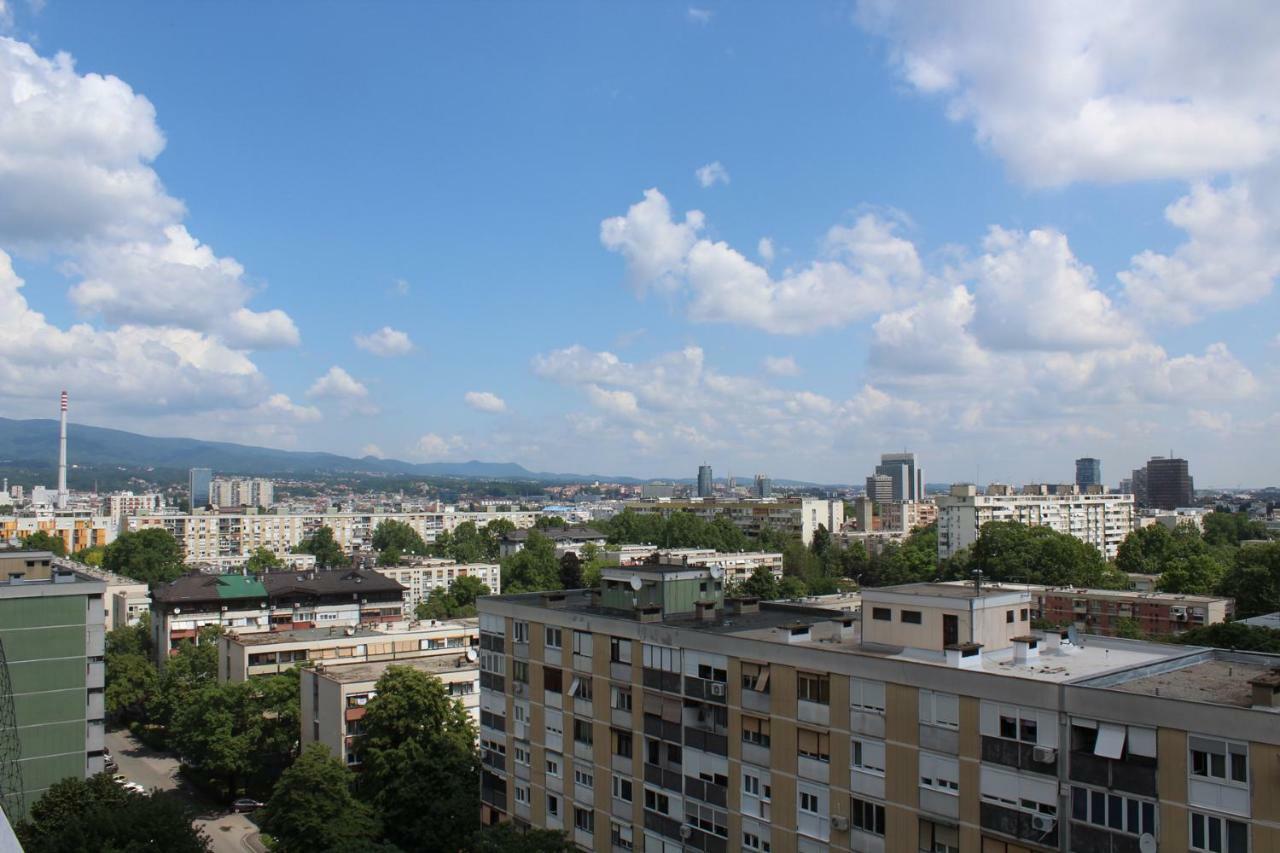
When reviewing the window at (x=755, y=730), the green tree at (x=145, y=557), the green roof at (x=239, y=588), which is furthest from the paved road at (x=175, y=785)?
the green tree at (x=145, y=557)

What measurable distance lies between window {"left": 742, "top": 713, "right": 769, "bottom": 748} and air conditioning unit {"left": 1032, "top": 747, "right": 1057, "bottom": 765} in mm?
5695

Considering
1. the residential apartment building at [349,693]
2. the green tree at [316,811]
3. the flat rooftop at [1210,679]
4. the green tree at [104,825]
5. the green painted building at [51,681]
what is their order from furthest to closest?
the residential apartment building at [349,693] → the green painted building at [51,681] → the green tree at [316,811] → the green tree at [104,825] → the flat rooftop at [1210,679]

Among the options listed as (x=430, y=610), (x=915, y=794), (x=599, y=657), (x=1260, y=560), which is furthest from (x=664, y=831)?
(x=1260, y=560)

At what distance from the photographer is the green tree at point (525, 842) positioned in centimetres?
2145

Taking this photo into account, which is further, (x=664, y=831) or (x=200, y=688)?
(x=200, y=688)

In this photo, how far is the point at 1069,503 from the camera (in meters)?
113

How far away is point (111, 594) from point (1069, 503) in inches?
3850

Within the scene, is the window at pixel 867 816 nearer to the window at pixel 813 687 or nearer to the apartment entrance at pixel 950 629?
the window at pixel 813 687

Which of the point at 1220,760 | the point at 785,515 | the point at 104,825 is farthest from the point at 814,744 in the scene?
the point at 785,515

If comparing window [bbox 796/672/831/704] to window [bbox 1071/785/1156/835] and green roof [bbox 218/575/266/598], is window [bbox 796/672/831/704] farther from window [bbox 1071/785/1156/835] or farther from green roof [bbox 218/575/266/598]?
green roof [bbox 218/575/266/598]

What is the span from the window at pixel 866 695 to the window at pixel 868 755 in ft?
1.97

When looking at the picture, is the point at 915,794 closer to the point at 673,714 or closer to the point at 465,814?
the point at 673,714

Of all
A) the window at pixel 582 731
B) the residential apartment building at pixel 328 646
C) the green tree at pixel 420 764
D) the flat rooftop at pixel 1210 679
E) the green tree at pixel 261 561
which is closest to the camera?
the flat rooftop at pixel 1210 679

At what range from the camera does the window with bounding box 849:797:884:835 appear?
1766 cm
